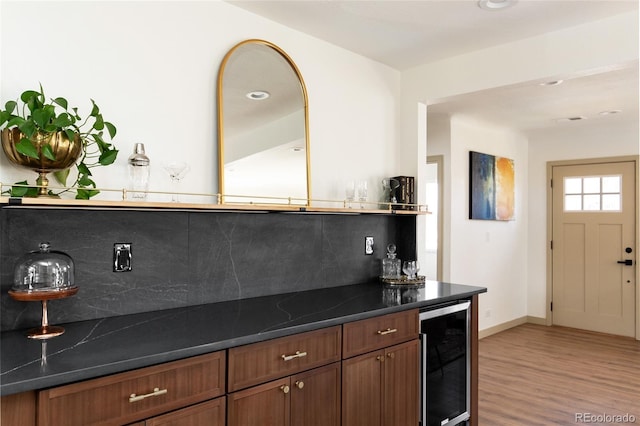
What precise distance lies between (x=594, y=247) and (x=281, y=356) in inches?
193

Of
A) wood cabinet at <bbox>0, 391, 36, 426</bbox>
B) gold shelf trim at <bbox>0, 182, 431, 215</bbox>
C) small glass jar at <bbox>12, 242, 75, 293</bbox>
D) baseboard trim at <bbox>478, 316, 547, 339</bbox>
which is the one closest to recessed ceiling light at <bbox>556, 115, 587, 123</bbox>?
baseboard trim at <bbox>478, 316, 547, 339</bbox>

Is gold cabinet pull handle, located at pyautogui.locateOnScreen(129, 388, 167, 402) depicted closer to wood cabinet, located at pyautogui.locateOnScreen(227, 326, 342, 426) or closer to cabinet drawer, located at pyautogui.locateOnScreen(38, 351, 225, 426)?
cabinet drawer, located at pyautogui.locateOnScreen(38, 351, 225, 426)

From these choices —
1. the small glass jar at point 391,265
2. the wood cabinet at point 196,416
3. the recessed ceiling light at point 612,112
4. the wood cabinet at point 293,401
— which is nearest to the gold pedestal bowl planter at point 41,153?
the wood cabinet at point 196,416

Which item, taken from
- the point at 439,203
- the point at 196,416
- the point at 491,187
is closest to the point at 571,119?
the point at 491,187

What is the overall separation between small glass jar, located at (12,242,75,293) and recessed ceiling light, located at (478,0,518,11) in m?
2.23

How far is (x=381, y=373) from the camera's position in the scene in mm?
2246

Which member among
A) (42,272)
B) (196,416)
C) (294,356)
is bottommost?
(196,416)

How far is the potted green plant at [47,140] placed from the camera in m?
1.62

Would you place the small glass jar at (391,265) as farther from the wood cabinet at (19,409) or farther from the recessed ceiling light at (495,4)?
the wood cabinet at (19,409)

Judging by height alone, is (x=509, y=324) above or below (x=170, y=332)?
below

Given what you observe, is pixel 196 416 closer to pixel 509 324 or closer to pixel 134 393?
pixel 134 393

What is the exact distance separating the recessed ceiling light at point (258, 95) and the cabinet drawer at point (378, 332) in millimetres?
1266

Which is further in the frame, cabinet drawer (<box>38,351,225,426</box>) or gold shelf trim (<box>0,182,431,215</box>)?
gold shelf trim (<box>0,182,431,215</box>)

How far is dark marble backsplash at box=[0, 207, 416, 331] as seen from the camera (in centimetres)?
179
